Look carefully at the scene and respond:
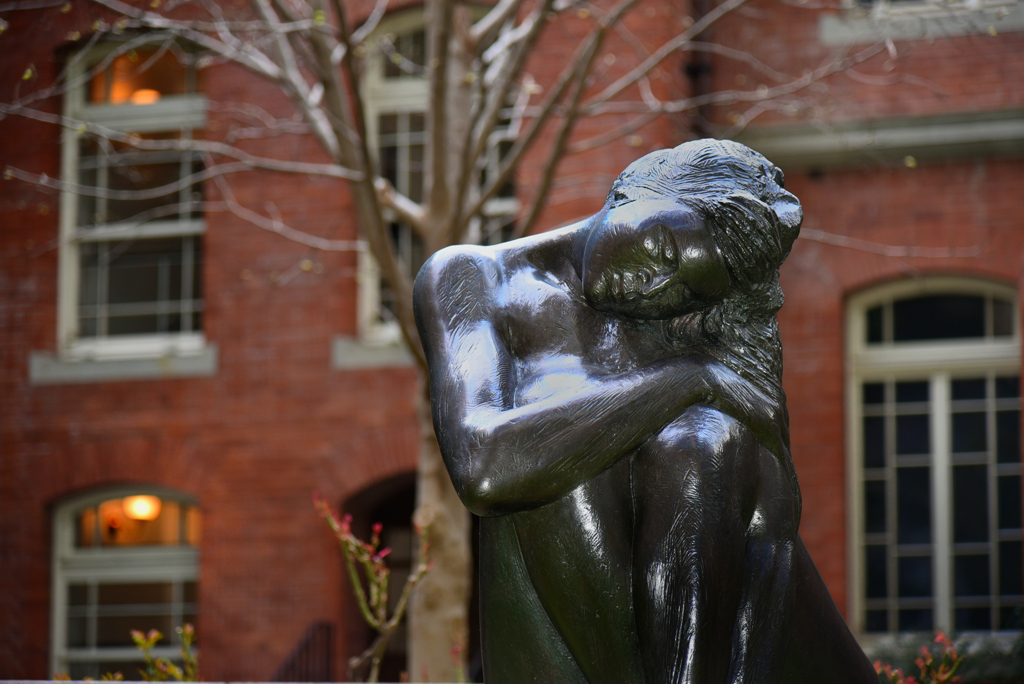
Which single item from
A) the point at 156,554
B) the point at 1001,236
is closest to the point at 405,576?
the point at 156,554

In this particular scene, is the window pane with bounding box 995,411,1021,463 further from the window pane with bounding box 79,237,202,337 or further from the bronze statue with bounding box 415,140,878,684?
the bronze statue with bounding box 415,140,878,684

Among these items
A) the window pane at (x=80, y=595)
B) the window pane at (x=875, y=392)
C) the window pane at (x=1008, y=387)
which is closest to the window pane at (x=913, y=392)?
the window pane at (x=875, y=392)

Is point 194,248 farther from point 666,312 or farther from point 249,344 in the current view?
point 666,312

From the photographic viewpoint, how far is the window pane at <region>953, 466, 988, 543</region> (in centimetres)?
1034

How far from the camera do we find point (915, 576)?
10430 mm

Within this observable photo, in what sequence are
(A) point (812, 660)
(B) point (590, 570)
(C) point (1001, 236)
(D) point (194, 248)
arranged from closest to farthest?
(B) point (590, 570) → (A) point (812, 660) → (C) point (1001, 236) → (D) point (194, 248)

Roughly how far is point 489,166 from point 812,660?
8476 millimetres

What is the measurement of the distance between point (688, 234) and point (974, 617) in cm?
937

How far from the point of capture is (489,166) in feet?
Result: 33.6

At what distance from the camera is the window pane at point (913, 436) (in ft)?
34.5

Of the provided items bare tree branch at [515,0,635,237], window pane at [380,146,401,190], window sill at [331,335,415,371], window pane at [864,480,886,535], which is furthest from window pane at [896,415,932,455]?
bare tree branch at [515,0,635,237]

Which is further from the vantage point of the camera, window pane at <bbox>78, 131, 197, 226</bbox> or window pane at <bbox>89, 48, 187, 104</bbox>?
window pane at <bbox>89, 48, 187, 104</bbox>

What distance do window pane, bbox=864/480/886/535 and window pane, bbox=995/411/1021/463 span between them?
36.9 inches

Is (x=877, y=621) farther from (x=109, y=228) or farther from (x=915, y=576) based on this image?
(x=109, y=228)
